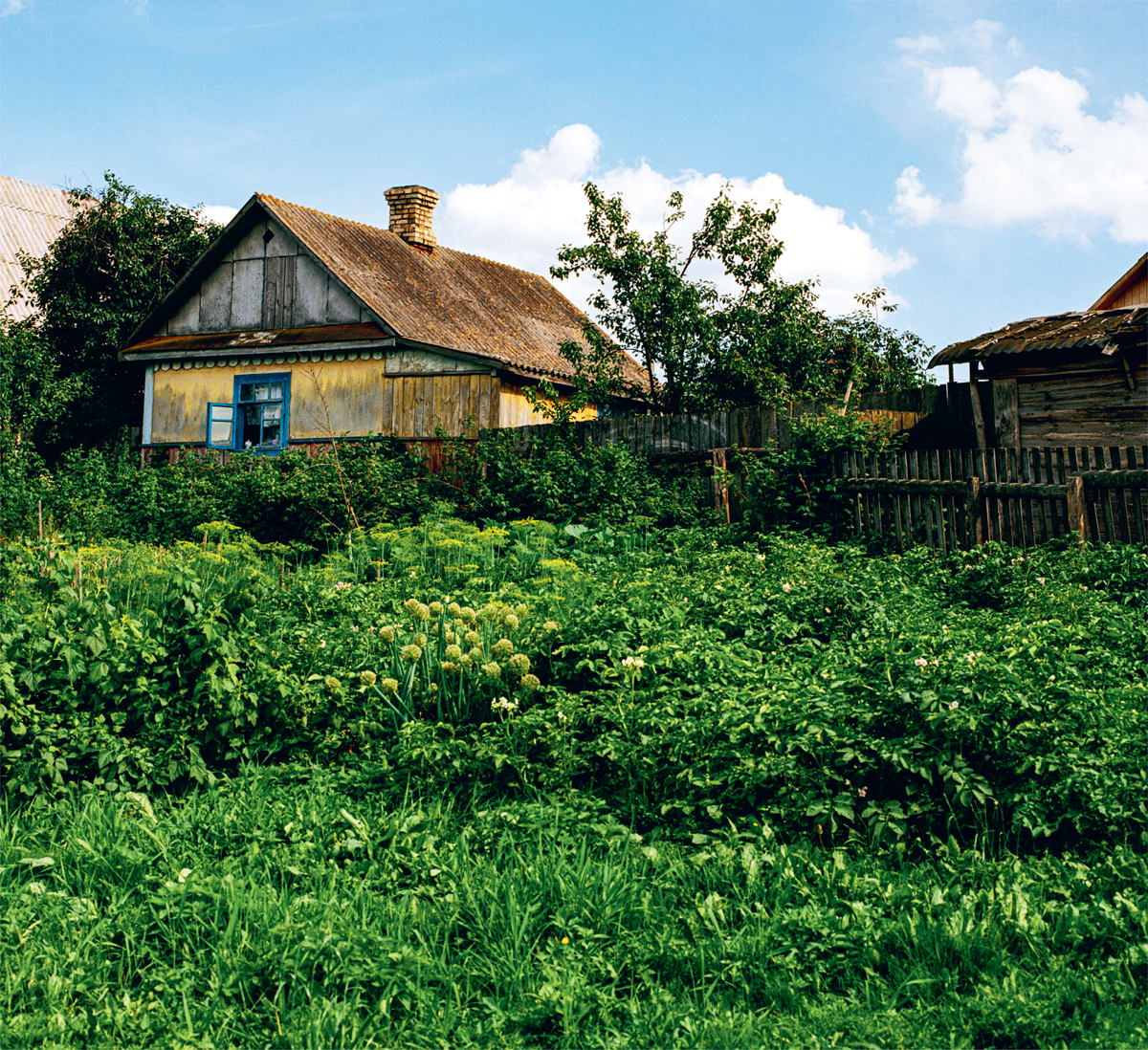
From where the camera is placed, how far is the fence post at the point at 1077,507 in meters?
8.36

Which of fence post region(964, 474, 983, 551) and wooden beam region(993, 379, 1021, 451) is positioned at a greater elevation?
wooden beam region(993, 379, 1021, 451)

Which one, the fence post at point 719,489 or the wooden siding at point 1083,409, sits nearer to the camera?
the fence post at point 719,489

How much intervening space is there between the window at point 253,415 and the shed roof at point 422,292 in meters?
2.41

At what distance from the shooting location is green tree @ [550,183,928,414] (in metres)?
15.5

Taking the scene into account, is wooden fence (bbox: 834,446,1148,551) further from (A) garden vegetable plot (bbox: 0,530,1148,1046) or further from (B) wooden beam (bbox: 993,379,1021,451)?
(A) garden vegetable plot (bbox: 0,530,1148,1046)

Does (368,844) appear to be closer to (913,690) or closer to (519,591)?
(913,690)

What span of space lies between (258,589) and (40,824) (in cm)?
241

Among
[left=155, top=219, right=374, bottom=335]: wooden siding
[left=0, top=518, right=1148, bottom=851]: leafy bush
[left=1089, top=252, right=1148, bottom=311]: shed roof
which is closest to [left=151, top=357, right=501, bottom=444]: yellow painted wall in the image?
[left=155, top=219, right=374, bottom=335]: wooden siding

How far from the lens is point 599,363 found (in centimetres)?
1605

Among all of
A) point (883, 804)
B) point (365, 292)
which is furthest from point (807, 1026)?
point (365, 292)

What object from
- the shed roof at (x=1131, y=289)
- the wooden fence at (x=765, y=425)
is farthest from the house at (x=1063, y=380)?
the shed roof at (x=1131, y=289)

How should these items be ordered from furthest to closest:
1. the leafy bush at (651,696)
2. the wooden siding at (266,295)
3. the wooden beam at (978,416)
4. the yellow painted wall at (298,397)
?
the wooden siding at (266,295)
the yellow painted wall at (298,397)
the wooden beam at (978,416)
the leafy bush at (651,696)

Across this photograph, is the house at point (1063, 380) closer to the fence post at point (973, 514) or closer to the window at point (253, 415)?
the fence post at point (973, 514)

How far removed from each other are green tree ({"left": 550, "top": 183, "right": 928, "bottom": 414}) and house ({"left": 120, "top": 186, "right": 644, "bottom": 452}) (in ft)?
7.60
